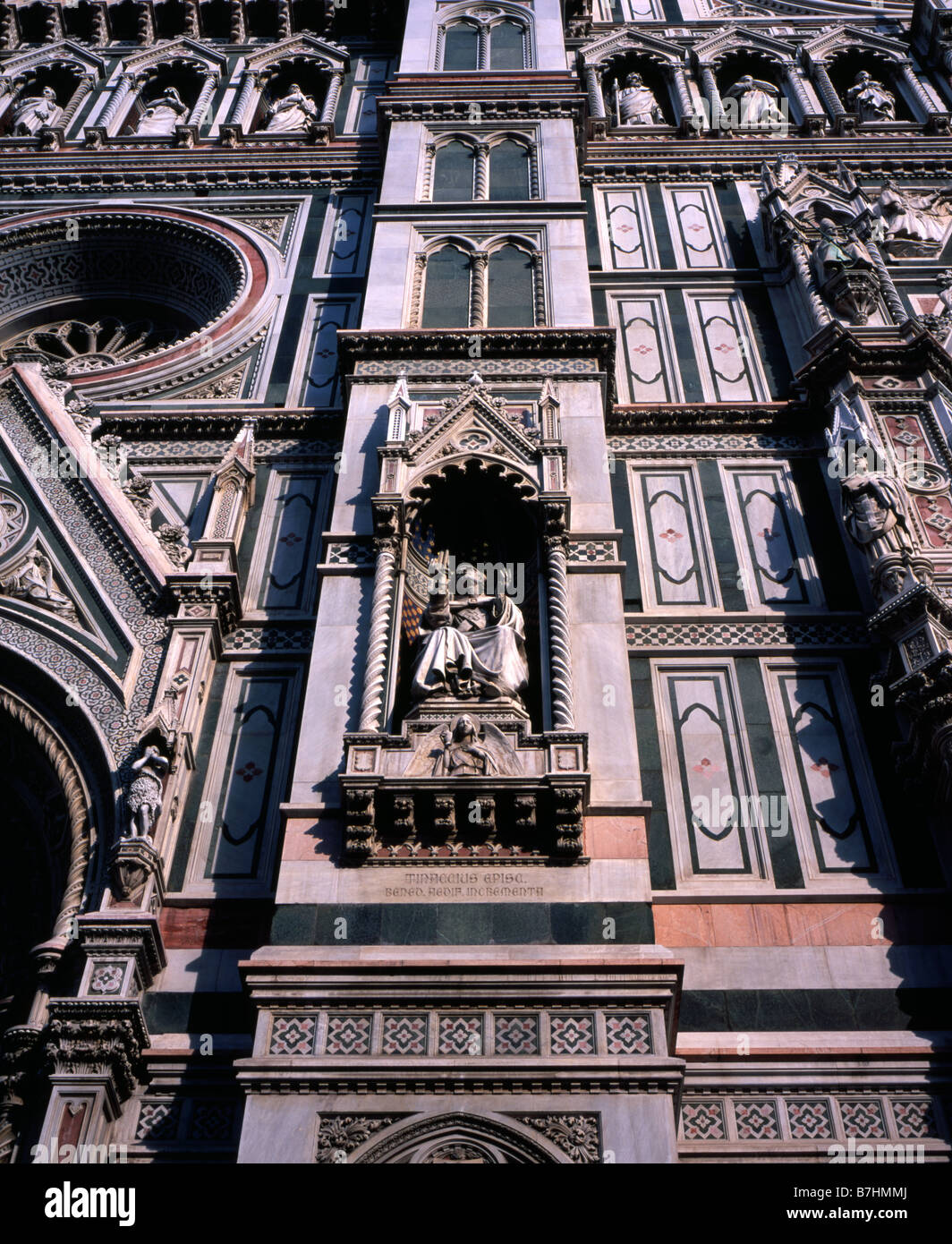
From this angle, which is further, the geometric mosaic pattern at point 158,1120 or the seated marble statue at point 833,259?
the seated marble statue at point 833,259

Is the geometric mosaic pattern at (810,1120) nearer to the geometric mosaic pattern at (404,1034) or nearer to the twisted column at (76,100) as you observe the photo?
the geometric mosaic pattern at (404,1034)

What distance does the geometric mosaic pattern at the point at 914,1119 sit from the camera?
779 centimetres

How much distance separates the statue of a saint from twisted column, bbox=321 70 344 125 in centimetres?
1103

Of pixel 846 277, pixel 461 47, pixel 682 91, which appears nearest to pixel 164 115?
pixel 461 47

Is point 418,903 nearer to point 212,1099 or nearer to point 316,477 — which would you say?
point 212,1099

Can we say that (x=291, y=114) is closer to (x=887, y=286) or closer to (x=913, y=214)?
(x=913, y=214)

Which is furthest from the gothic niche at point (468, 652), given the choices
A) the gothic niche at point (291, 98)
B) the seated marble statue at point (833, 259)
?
the gothic niche at point (291, 98)

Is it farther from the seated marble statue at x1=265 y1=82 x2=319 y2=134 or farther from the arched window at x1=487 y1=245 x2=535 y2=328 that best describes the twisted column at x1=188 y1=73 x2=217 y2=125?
the arched window at x1=487 y1=245 x2=535 y2=328

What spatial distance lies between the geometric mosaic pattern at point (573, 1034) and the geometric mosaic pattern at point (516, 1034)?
100mm

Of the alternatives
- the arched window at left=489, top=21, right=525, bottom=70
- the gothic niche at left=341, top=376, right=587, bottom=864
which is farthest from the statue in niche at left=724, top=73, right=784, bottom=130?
the gothic niche at left=341, top=376, right=587, bottom=864

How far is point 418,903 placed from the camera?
8.22 m

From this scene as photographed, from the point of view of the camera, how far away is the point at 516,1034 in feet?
24.7

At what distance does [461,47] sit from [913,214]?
6.49 metres

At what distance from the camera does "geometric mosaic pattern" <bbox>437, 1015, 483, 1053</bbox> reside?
24.5ft
